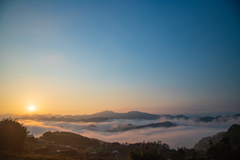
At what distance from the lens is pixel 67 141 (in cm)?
6900

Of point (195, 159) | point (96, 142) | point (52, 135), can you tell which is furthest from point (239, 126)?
point (52, 135)

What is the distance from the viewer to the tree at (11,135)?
2127 cm

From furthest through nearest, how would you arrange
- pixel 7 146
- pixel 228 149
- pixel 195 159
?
pixel 7 146 < pixel 195 159 < pixel 228 149

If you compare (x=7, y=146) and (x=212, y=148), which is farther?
(x=7, y=146)

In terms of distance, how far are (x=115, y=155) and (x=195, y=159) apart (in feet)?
78.3

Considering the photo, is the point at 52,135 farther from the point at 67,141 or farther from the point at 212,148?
the point at 212,148

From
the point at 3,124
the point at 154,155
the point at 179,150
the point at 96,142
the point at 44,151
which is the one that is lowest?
the point at 96,142

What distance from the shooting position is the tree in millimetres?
21266

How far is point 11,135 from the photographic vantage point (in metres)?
22.1

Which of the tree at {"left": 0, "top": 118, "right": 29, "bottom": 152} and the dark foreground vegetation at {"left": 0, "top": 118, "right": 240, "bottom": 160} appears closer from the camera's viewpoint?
the dark foreground vegetation at {"left": 0, "top": 118, "right": 240, "bottom": 160}

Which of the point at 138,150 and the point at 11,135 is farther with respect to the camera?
the point at 11,135

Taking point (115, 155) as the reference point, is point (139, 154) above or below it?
above

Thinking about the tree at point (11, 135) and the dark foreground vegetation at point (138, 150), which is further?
the tree at point (11, 135)

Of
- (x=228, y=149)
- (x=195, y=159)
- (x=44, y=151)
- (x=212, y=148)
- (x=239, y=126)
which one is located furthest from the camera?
(x=239, y=126)
